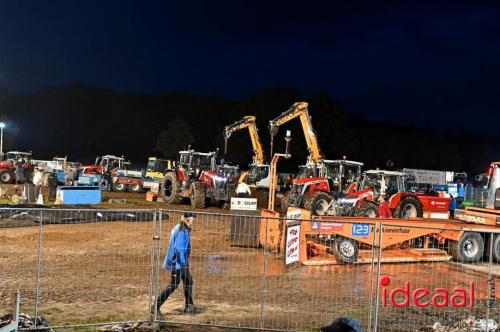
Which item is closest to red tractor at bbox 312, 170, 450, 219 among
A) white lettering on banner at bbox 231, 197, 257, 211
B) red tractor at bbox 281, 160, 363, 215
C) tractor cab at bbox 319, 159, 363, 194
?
red tractor at bbox 281, 160, 363, 215

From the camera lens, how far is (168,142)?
69.5 meters

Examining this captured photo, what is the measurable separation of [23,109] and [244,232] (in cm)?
13910

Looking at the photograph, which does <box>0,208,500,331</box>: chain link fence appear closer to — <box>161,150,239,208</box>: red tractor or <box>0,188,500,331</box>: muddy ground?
<box>0,188,500,331</box>: muddy ground

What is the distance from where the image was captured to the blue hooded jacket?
8.01 meters

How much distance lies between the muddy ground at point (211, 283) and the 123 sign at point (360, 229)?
0.83 m

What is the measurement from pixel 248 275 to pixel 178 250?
3597 millimetres

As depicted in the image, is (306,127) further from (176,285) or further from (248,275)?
(176,285)

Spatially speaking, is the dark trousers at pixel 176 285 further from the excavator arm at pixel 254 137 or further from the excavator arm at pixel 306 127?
the excavator arm at pixel 254 137

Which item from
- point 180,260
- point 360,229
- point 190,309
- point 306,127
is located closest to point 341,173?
point 306,127

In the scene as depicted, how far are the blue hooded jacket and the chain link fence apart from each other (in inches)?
8.1

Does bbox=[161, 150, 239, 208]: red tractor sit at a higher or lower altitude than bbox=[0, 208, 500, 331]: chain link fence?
higher

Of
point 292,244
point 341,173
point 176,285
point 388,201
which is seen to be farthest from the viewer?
point 341,173

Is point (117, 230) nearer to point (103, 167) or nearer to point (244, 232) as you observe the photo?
point (244, 232)

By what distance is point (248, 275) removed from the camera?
11.4 m
